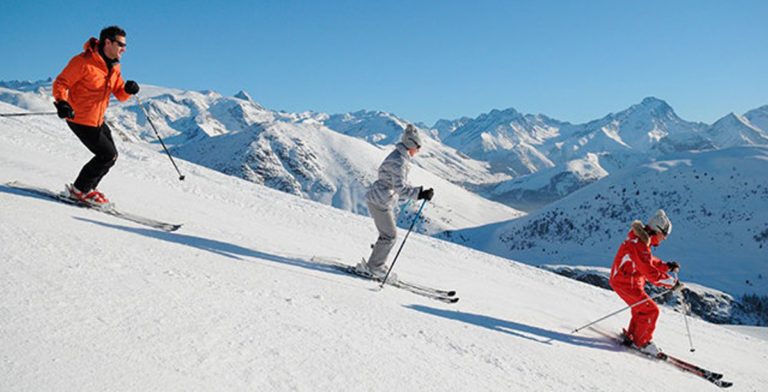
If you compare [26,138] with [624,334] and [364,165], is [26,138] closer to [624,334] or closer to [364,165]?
[624,334]

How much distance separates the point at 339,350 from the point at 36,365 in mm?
1936

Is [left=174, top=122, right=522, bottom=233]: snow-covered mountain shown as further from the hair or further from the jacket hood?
the hair

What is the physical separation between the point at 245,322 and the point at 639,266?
5.78 m

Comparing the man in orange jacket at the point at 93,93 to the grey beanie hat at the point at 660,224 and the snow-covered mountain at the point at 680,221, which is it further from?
the snow-covered mountain at the point at 680,221

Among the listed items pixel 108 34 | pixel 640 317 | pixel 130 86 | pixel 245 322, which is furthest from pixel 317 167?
pixel 245 322

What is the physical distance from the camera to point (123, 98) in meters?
7.21

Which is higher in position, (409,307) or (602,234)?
(602,234)

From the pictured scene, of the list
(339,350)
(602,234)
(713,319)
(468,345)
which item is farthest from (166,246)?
(602,234)

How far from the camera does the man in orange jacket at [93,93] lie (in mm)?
6340

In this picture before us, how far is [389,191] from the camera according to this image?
6754mm

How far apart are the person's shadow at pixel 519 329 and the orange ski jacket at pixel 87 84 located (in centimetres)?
535

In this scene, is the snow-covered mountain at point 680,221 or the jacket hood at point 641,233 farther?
the snow-covered mountain at point 680,221

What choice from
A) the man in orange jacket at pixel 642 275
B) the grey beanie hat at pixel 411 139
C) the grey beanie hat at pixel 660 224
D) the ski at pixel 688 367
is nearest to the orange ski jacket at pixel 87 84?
the grey beanie hat at pixel 411 139

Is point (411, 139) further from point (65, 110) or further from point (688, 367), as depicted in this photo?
point (688, 367)
